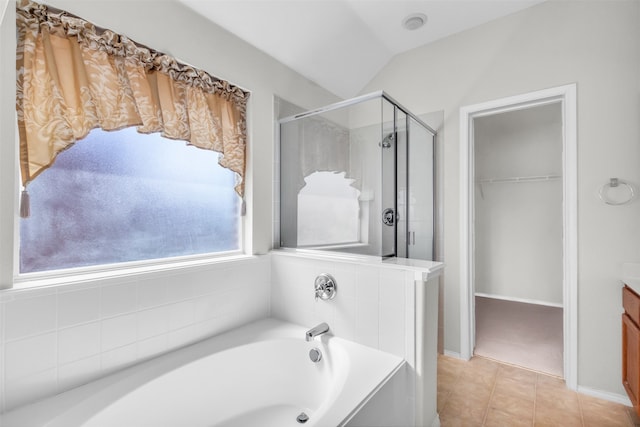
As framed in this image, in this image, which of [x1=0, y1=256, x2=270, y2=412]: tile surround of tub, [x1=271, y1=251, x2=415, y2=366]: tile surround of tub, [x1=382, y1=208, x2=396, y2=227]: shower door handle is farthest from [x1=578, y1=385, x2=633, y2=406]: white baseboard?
[x1=0, y1=256, x2=270, y2=412]: tile surround of tub

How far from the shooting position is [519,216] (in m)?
3.90

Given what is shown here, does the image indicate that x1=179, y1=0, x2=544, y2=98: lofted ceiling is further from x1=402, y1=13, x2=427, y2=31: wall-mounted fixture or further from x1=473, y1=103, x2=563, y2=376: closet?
x1=473, y1=103, x2=563, y2=376: closet

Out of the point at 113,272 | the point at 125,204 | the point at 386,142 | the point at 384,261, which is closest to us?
the point at 113,272

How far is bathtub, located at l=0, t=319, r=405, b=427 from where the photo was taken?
1160mm

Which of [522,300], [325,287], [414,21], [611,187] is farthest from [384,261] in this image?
[522,300]

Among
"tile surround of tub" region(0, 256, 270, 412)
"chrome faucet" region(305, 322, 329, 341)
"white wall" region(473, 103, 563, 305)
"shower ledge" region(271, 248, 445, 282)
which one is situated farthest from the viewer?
"white wall" region(473, 103, 563, 305)

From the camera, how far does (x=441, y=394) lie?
6.49 feet

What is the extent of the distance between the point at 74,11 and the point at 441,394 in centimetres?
293

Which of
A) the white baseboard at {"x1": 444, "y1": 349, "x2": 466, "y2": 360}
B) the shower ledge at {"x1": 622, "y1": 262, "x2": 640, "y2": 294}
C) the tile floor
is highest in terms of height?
the shower ledge at {"x1": 622, "y1": 262, "x2": 640, "y2": 294}

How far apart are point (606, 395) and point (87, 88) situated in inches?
135

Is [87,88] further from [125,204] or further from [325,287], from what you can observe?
[325,287]

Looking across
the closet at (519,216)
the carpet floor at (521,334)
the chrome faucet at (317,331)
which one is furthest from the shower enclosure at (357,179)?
the closet at (519,216)

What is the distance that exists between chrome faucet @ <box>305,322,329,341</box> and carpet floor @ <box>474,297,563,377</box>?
1.59 meters

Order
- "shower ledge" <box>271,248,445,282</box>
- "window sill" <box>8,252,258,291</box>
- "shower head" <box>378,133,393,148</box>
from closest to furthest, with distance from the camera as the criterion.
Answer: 1. "window sill" <box>8,252,258,291</box>
2. "shower ledge" <box>271,248,445,282</box>
3. "shower head" <box>378,133,393,148</box>
